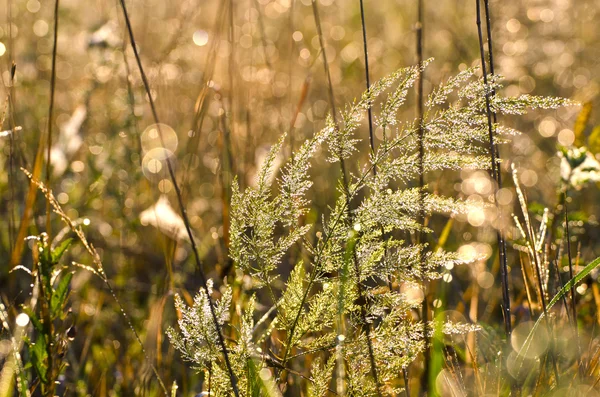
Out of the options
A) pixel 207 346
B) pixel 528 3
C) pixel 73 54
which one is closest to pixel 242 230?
pixel 207 346

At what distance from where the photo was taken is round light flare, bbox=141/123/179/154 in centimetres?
285

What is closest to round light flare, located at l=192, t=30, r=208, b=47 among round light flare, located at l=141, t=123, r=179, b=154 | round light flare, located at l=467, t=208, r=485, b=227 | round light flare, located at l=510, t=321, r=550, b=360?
round light flare, located at l=141, t=123, r=179, b=154

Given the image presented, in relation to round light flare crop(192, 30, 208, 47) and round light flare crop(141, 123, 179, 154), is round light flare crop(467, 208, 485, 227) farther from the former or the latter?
round light flare crop(192, 30, 208, 47)

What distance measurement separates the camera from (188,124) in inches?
133

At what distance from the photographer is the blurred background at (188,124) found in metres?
1.66

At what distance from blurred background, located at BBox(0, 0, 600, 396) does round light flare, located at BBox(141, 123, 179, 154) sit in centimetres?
→ 1

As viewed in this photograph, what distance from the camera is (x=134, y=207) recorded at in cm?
241

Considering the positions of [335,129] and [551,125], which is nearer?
[335,129]

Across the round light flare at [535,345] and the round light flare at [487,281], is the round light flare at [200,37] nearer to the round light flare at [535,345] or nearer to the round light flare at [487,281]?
the round light flare at [487,281]

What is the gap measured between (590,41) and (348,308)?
3.87 meters

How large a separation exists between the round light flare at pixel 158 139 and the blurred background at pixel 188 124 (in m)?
0.01

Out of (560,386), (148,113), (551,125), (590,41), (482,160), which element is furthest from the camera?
(590,41)

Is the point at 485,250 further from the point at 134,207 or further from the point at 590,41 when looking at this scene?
the point at 590,41

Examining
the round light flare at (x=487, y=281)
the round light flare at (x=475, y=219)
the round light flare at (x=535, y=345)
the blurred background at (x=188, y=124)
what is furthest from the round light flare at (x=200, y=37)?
the round light flare at (x=535, y=345)
